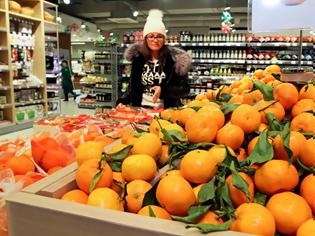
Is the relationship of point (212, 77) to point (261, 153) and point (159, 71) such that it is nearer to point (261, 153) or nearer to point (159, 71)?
point (159, 71)

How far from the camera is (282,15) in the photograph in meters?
2.49

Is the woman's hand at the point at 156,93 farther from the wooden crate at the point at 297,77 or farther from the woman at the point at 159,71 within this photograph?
the wooden crate at the point at 297,77

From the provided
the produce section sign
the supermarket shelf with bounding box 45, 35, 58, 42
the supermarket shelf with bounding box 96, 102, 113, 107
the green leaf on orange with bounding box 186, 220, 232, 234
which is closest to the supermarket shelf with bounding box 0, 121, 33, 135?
the supermarket shelf with bounding box 45, 35, 58, 42

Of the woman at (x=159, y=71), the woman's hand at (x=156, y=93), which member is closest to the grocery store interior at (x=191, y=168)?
the woman's hand at (x=156, y=93)

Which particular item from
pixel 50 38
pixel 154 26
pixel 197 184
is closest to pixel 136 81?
pixel 154 26

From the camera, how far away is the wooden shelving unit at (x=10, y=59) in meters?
6.34

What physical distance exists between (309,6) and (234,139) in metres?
1.90

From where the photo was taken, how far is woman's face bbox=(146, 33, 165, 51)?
318cm

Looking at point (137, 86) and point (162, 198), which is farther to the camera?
point (137, 86)

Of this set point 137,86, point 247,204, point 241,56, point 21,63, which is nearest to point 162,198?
point 247,204

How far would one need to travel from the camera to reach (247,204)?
2.50 feet

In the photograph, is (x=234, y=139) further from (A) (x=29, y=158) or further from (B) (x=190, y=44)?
(B) (x=190, y=44)

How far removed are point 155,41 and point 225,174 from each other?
249 cm

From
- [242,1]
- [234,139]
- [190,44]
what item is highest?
[242,1]
